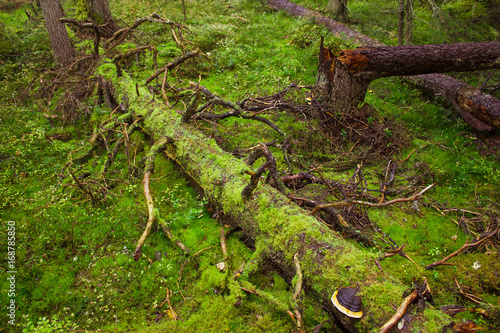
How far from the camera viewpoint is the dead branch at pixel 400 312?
1.97m

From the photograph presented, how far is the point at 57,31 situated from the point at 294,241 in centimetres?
882

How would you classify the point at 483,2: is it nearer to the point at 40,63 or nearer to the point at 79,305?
the point at 79,305

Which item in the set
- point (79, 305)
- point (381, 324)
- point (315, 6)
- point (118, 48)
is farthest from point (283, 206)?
point (315, 6)

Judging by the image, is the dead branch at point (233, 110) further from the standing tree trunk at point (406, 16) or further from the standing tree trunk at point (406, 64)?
the standing tree trunk at point (406, 16)

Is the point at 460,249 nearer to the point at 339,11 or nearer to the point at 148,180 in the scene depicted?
the point at 148,180

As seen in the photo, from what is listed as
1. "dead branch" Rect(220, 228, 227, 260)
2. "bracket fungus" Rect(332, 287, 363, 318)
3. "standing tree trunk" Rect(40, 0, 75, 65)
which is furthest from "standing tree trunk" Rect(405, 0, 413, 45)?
"standing tree trunk" Rect(40, 0, 75, 65)

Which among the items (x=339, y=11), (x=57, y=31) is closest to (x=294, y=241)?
(x=57, y=31)

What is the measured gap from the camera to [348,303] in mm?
2141

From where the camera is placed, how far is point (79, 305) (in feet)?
9.35

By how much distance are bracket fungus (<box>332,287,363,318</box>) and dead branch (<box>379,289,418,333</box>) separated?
0.19 m

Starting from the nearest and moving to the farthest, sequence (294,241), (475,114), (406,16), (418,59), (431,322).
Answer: (431,322), (294,241), (418,59), (475,114), (406,16)

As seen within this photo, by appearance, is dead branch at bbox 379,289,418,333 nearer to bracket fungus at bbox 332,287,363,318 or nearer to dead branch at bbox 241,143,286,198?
bracket fungus at bbox 332,287,363,318

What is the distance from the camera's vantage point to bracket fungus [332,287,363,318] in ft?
6.98

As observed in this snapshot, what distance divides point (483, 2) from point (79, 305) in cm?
1477
